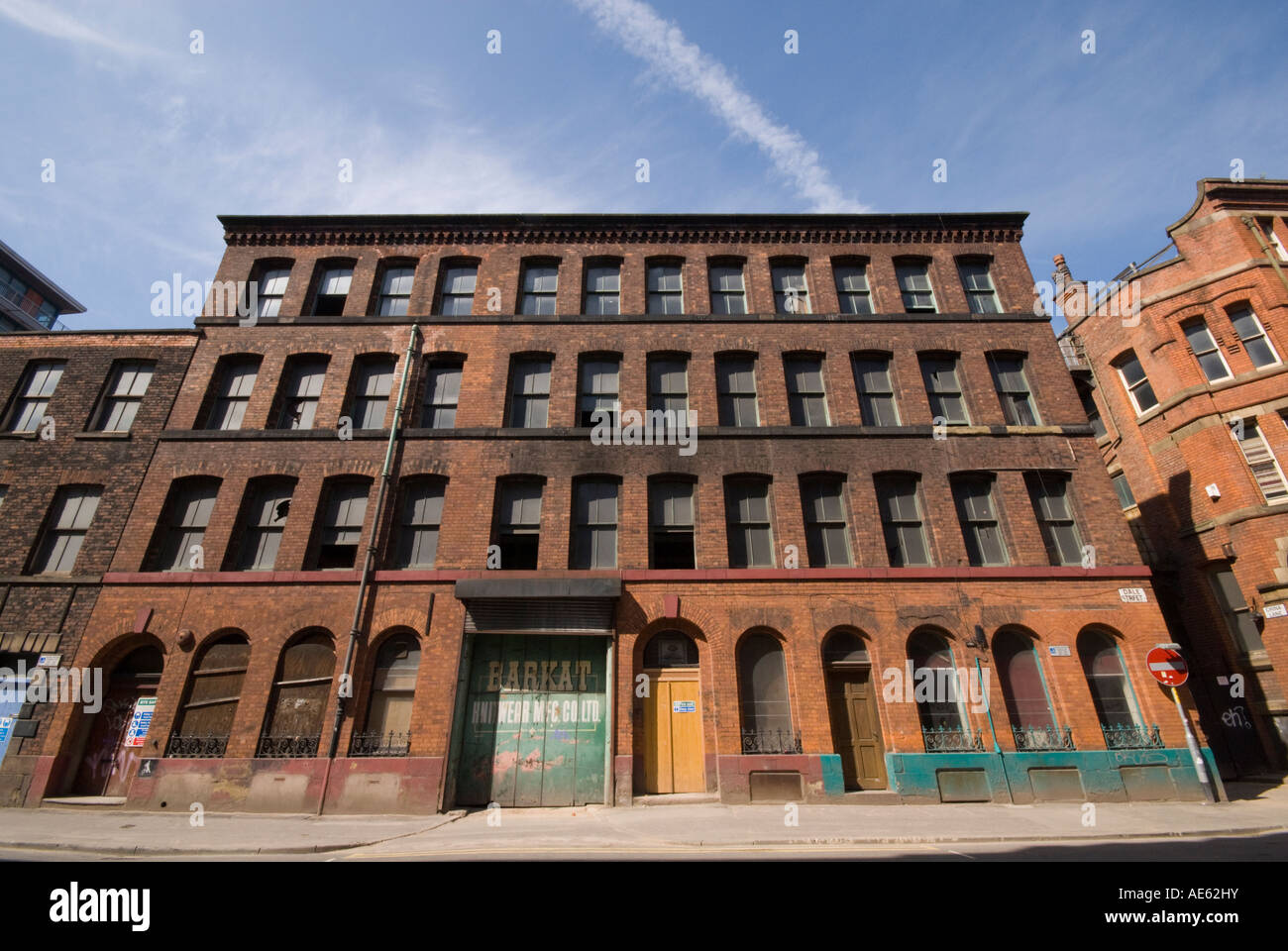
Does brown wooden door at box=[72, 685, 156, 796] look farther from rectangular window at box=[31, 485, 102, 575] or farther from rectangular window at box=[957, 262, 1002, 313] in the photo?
rectangular window at box=[957, 262, 1002, 313]

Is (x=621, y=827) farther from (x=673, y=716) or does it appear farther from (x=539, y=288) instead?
(x=539, y=288)

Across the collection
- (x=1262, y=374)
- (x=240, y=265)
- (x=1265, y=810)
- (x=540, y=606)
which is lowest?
(x=1265, y=810)

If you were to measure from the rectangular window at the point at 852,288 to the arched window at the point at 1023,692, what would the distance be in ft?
33.8

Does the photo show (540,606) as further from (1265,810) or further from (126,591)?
(1265,810)

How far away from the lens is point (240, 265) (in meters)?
19.0

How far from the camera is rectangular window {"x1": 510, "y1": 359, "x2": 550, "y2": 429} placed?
16875 millimetres

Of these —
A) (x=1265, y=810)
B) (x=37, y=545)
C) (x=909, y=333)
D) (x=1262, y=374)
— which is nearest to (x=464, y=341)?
(x=37, y=545)

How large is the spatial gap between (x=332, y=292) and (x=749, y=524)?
1492 centimetres

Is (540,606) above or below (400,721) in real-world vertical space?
above

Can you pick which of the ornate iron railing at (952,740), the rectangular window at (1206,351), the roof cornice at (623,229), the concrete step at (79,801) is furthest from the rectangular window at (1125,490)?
the concrete step at (79,801)

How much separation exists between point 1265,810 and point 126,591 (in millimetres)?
24571

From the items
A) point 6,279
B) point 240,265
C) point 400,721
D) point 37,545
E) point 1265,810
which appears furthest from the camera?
point 6,279

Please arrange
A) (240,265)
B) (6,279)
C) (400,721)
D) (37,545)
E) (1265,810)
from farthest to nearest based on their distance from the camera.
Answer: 1. (6,279)
2. (240,265)
3. (37,545)
4. (400,721)
5. (1265,810)

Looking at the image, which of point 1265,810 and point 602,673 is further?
point 602,673
